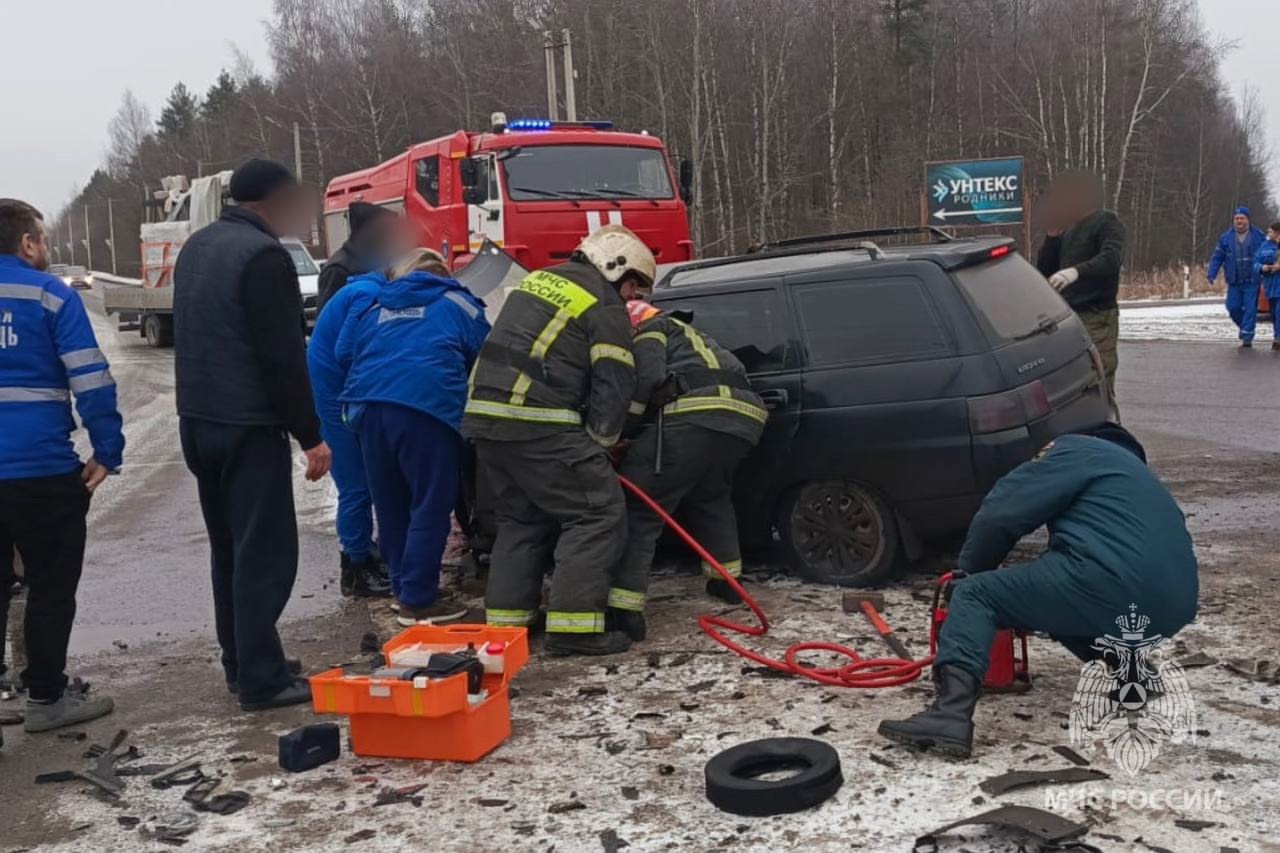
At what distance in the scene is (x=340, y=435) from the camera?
6664 millimetres

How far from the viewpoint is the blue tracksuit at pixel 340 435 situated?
21.2 ft

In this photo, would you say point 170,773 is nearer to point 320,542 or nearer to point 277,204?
point 277,204

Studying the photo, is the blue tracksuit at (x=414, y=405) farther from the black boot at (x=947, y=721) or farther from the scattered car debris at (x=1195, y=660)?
the scattered car debris at (x=1195, y=660)

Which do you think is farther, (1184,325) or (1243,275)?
(1184,325)

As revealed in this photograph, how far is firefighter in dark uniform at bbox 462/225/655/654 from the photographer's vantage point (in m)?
5.29

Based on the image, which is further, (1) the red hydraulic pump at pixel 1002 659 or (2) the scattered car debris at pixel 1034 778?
(1) the red hydraulic pump at pixel 1002 659

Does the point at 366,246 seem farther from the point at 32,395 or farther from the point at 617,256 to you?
the point at 32,395

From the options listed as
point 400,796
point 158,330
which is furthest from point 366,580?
point 158,330

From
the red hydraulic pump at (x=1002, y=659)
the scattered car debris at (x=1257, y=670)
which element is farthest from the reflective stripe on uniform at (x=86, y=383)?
the scattered car debris at (x=1257, y=670)

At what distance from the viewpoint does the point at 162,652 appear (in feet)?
19.4

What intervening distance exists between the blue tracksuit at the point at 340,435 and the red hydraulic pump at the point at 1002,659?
344cm

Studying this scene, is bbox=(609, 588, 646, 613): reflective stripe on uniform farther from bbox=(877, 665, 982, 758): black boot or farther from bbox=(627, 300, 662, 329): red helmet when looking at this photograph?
bbox=(877, 665, 982, 758): black boot

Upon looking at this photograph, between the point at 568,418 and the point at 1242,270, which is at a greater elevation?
the point at 1242,270

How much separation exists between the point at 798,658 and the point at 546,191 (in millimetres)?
10057
